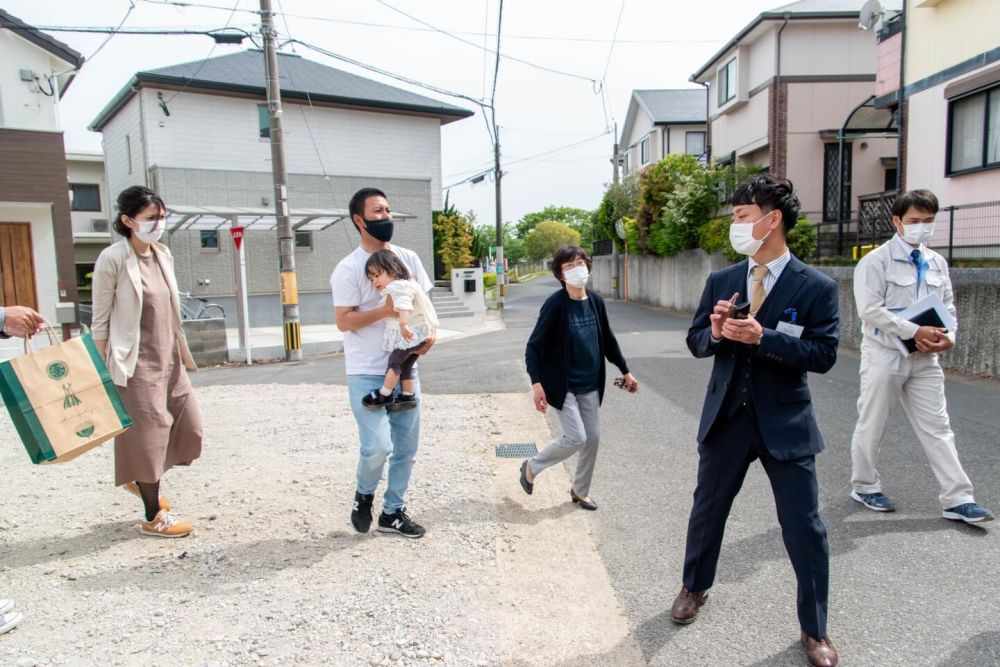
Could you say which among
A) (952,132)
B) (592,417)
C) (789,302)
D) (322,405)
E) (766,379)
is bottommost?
(322,405)

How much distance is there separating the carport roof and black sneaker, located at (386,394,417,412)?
43.7ft

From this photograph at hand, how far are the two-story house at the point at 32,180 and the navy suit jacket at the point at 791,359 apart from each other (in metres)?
16.5

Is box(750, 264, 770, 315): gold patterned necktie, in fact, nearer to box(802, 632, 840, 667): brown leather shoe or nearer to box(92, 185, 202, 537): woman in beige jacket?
box(802, 632, 840, 667): brown leather shoe

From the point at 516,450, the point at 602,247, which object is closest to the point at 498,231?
the point at 602,247

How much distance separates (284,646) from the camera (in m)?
2.92

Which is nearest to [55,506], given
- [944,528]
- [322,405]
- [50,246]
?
[322,405]

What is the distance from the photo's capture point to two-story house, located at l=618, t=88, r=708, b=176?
33594 millimetres

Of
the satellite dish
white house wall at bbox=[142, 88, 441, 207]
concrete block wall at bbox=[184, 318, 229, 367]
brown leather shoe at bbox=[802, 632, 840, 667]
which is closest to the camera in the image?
brown leather shoe at bbox=[802, 632, 840, 667]

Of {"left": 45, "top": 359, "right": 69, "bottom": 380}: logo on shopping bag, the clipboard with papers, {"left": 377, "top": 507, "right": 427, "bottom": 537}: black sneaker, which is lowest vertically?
{"left": 377, "top": 507, "right": 427, "bottom": 537}: black sneaker

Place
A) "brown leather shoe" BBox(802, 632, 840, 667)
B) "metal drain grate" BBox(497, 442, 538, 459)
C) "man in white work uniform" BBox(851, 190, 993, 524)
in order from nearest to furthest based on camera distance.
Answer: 1. "brown leather shoe" BBox(802, 632, 840, 667)
2. "man in white work uniform" BBox(851, 190, 993, 524)
3. "metal drain grate" BBox(497, 442, 538, 459)

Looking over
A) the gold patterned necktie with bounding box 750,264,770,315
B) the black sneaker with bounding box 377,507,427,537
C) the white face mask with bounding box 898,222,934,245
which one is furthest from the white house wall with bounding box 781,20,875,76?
the black sneaker with bounding box 377,507,427,537

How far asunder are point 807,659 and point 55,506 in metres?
4.66

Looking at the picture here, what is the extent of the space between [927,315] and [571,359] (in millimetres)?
2112

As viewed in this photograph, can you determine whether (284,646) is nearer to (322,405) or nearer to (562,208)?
(322,405)
